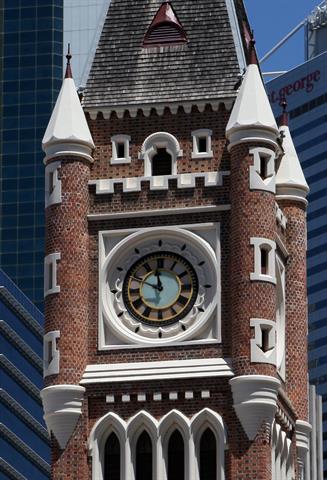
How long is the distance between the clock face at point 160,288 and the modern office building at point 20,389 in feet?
269

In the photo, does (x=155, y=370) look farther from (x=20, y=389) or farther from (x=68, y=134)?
(x=20, y=389)

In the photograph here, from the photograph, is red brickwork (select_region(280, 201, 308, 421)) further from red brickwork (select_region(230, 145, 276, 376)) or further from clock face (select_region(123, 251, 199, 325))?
clock face (select_region(123, 251, 199, 325))

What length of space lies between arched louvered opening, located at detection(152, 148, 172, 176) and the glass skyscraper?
9320 centimetres

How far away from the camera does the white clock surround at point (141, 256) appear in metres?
68.4

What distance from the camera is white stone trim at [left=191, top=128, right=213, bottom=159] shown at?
230ft

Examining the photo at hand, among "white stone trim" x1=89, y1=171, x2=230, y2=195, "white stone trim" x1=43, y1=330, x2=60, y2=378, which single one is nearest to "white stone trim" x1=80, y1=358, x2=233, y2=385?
"white stone trim" x1=43, y1=330, x2=60, y2=378

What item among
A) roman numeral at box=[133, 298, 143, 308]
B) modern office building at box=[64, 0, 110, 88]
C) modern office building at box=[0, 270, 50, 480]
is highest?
modern office building at box=[64, 0, 110, 88]

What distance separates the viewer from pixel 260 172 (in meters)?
69.1

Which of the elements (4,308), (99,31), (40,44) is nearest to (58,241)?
(99,31)

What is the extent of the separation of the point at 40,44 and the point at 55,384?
107563mm

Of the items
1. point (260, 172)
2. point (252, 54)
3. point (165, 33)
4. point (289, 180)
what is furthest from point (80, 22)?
point (260, 172)

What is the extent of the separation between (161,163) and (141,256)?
10.6ft

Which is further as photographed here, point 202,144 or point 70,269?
point 202,144

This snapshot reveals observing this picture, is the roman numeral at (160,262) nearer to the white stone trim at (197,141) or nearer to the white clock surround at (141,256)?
the white clock surround at (141,256)
